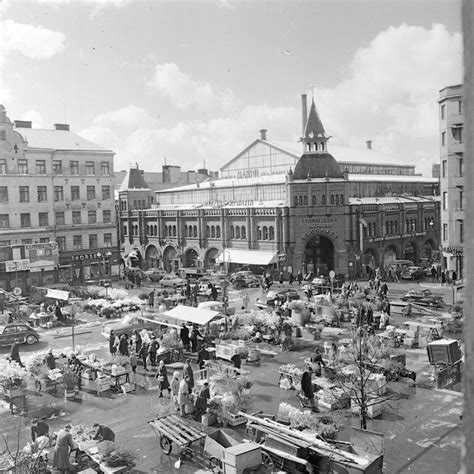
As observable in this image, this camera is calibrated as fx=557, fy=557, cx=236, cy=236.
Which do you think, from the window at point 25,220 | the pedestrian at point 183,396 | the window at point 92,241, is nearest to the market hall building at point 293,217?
the window at point 92,241

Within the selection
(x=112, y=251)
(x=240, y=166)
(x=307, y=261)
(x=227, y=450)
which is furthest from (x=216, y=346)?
(x=240, y=166)

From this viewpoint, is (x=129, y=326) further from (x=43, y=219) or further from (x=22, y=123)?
(x=22, y=123)

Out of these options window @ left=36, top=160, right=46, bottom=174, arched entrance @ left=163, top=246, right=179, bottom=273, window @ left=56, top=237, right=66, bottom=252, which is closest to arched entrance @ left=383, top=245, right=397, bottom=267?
arched entrance @ left=163, top=246, right=179, bottom=273

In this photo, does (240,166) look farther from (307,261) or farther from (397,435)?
(397,435)

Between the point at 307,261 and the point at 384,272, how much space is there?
757cm

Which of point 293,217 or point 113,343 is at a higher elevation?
point 293,217

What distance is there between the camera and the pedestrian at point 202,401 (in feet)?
56.9

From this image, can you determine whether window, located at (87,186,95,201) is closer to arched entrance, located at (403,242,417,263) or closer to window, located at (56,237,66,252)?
window, located at (56,237,66,252)

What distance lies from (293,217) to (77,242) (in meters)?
21.8

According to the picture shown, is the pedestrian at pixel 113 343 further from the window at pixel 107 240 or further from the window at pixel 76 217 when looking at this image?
the window at pixel 107 240

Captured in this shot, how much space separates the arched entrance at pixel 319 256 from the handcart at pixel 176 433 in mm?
38820

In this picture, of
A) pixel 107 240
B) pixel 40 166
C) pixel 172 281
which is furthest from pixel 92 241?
pixel 172 281

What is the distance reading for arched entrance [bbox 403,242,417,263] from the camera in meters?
64.1

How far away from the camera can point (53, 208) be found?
53844 mm
